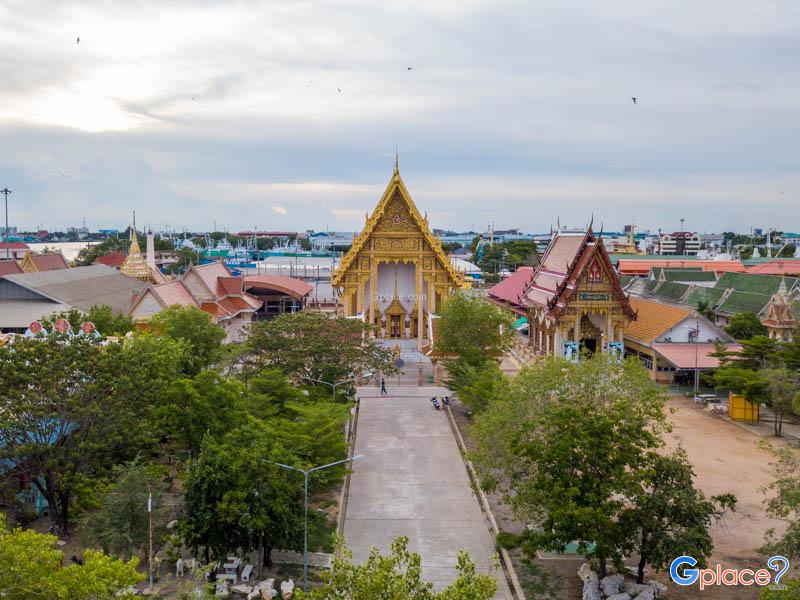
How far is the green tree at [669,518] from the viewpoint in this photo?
20.9m

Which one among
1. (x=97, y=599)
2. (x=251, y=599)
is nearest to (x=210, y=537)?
(x=251, y=599)

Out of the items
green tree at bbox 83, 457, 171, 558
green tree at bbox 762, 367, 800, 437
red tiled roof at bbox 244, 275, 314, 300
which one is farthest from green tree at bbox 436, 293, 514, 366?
red tiled roof at bbox 244, 275, 314, 300

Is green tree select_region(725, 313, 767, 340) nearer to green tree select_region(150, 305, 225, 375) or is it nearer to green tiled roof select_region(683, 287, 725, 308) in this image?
green tiled roof select_region(683, 287, 725, 308)

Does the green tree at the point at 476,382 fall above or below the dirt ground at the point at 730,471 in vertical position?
above

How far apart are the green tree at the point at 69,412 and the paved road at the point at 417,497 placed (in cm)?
875

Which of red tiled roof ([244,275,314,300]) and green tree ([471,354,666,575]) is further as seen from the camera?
red tiled roof ([244,275,314,300])

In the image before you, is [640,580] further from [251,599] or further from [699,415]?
[699,415]

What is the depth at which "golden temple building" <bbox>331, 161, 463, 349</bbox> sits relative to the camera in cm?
6050

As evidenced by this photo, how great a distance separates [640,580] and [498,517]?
22.8 feet

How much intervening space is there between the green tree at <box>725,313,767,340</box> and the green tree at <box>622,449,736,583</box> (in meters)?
35.1

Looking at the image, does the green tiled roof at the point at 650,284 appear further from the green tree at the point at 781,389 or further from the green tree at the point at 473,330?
the green tree at the point at 781,389

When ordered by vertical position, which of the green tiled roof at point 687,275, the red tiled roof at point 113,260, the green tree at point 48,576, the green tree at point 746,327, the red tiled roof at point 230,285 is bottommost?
the green tree at point 48,576

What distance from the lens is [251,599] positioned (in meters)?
21.5

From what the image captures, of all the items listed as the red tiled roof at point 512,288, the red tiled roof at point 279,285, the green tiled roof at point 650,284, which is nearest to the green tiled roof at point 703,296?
the green tiled roof at point 650,284
